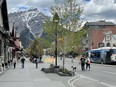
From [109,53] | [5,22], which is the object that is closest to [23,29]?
[109,53]

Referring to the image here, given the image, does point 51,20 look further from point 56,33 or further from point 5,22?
point 5,22

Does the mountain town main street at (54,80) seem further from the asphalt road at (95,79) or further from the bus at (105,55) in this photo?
the bus at (105,55)

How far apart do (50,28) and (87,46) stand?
373 feet

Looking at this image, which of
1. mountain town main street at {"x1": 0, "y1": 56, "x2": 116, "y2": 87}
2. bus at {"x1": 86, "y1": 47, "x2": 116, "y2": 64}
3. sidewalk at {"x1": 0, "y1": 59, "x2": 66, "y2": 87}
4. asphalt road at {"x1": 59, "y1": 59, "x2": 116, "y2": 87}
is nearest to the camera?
sidewalk at {"x1": 0, "y1": 59, "x2": 66, "y2": 87}

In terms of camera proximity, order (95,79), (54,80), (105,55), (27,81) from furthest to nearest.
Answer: (105,55) < (95,79) < (54,80) < (27,81)

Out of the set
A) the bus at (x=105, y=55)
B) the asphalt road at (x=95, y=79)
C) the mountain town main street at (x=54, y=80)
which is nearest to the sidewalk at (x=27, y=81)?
the mountain town main street at (x=54, y=80)

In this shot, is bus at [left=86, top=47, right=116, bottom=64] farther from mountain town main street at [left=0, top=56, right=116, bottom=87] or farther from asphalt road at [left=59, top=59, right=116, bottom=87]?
mountain town main street at [left=0, top=56, right=116, bottom=87]

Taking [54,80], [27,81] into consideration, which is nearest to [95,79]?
[54,80]

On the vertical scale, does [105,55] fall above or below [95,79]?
above

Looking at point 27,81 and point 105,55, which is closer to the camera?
point 27,81

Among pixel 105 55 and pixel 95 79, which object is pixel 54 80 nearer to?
pixel 95 79

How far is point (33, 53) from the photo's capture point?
109875 mm

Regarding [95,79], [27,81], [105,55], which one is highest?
[105,55]

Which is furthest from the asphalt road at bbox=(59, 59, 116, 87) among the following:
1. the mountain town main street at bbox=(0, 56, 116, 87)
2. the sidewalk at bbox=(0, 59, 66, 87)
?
the sidewalk at bbox=(0, 59, 66, 87)
